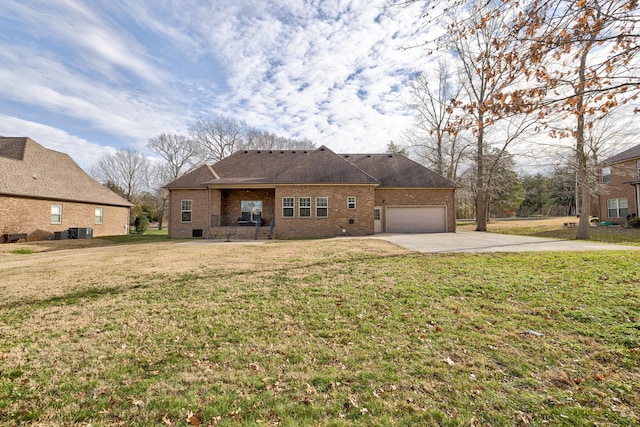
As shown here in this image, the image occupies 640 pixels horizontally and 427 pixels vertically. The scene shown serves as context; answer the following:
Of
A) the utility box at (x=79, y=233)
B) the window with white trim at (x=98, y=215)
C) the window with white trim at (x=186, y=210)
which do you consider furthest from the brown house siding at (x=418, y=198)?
the window with white trim at (x=98, y=215)

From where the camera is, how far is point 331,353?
3.34 meters

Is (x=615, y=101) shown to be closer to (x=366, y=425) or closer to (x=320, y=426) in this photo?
(x=366, y=425)

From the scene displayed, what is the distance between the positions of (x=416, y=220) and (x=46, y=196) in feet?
81.2

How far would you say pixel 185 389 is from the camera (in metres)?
2.68

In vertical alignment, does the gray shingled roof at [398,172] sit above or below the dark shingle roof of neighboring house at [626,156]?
below

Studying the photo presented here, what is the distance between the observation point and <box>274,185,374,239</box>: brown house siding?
1794 cm

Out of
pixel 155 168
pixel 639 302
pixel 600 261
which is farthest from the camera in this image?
pixel 155 168

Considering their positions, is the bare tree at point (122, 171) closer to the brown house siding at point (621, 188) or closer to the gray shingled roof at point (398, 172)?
the gray shingled roof at point (398, 172)

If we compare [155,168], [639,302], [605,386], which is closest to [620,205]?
[639,302]

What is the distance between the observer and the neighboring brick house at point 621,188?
21.8m

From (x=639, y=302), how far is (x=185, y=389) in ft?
22.8

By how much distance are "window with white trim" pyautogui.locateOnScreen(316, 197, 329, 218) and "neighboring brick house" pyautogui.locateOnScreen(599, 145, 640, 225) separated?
21.4m

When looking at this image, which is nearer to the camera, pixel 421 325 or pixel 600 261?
pixel 421 325

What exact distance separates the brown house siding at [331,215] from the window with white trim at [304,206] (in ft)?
0.64
